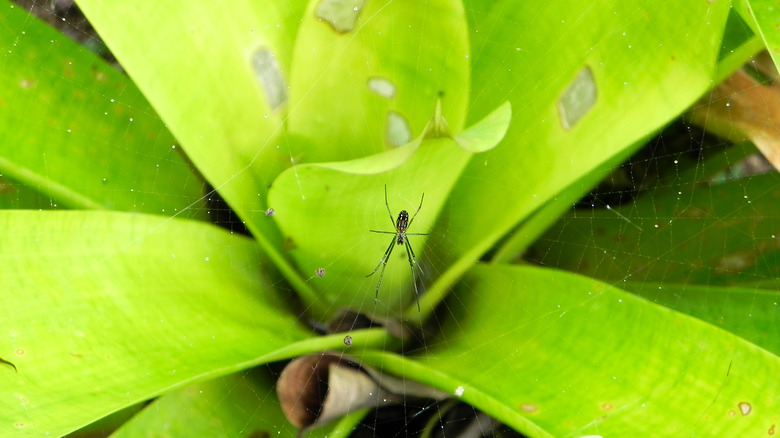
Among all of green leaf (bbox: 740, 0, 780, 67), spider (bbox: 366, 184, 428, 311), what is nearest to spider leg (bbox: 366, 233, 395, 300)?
spider (bbox: 366, 184, 428, 311)

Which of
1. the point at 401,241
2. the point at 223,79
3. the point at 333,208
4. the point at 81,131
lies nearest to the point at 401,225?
the point at 401,241

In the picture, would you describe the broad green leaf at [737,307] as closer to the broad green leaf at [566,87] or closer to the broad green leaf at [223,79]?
the broad green leaf at [566,87]

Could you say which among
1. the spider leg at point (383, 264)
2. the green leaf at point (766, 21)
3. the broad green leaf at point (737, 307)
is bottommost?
the broad green leaf at point (737, 307)

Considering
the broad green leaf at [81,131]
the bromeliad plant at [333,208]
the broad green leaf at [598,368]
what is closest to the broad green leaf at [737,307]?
the bromeliad plant at [333,208]

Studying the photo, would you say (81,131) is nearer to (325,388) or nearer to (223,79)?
(223,79)

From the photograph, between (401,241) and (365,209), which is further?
(401,241)

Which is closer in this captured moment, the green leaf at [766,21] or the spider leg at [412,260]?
the green leaf at [766,21]

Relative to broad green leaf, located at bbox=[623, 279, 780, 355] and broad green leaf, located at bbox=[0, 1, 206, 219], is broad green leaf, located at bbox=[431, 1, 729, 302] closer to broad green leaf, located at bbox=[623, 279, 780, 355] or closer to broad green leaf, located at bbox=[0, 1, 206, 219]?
broad green leaf, located at bbox=[623, 279, 780, 355]
